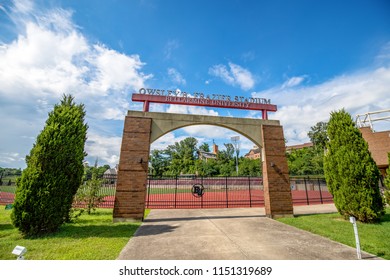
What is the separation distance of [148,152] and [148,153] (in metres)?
0.06

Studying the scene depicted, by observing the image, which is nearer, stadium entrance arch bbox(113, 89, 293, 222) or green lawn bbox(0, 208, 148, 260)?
green lawn bbox(0, 208, 148, 260)

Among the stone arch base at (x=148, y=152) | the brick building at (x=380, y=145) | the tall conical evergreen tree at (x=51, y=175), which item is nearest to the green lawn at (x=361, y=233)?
the stone arch base at (x=148, y=152)

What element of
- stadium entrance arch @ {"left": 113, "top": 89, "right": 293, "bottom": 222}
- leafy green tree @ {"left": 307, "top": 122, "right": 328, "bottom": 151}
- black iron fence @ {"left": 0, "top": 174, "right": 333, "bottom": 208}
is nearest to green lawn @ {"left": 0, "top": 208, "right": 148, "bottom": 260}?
stadium entrance arch @ {"left": 113, "top": 89, "right": 293, "bottom": 222}

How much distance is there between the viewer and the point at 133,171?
8.20 metres

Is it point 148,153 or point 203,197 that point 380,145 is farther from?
point 148,153

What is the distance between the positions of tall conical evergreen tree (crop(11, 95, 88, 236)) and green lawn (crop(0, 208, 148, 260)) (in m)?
0.55

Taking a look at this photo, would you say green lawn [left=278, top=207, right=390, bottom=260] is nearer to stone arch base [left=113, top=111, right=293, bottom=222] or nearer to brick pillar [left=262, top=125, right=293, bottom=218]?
brick pillar [left=262, top=125, right=293, bottom=218]

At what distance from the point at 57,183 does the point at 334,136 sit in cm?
1181

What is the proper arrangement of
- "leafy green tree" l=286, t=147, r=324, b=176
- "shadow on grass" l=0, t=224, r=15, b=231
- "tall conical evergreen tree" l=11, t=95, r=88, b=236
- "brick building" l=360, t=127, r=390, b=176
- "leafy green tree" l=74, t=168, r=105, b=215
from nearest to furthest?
"tall conical evergreen tree" l=11, t=95, r=88, b=236, "shadow on grass" l=0, t=224, r=15, b=231, "leafy green tree" l=74, t=168, r=105, b=215, "brick building" l=360, t=127, r=390, b=176, "leafy green tree" l=286, t=147, r=324, b=176

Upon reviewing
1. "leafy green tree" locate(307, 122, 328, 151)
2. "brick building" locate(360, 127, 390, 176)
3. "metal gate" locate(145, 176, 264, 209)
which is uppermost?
"leafy green tree" locate(307, 122, 328, 151)

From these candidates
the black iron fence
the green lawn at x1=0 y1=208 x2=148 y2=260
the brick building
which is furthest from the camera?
the brick building

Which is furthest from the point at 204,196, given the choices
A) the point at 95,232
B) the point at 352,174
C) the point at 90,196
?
the point at 95,232

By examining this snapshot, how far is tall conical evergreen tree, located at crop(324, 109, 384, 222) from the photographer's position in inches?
298

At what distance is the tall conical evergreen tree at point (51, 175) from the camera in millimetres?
5578
